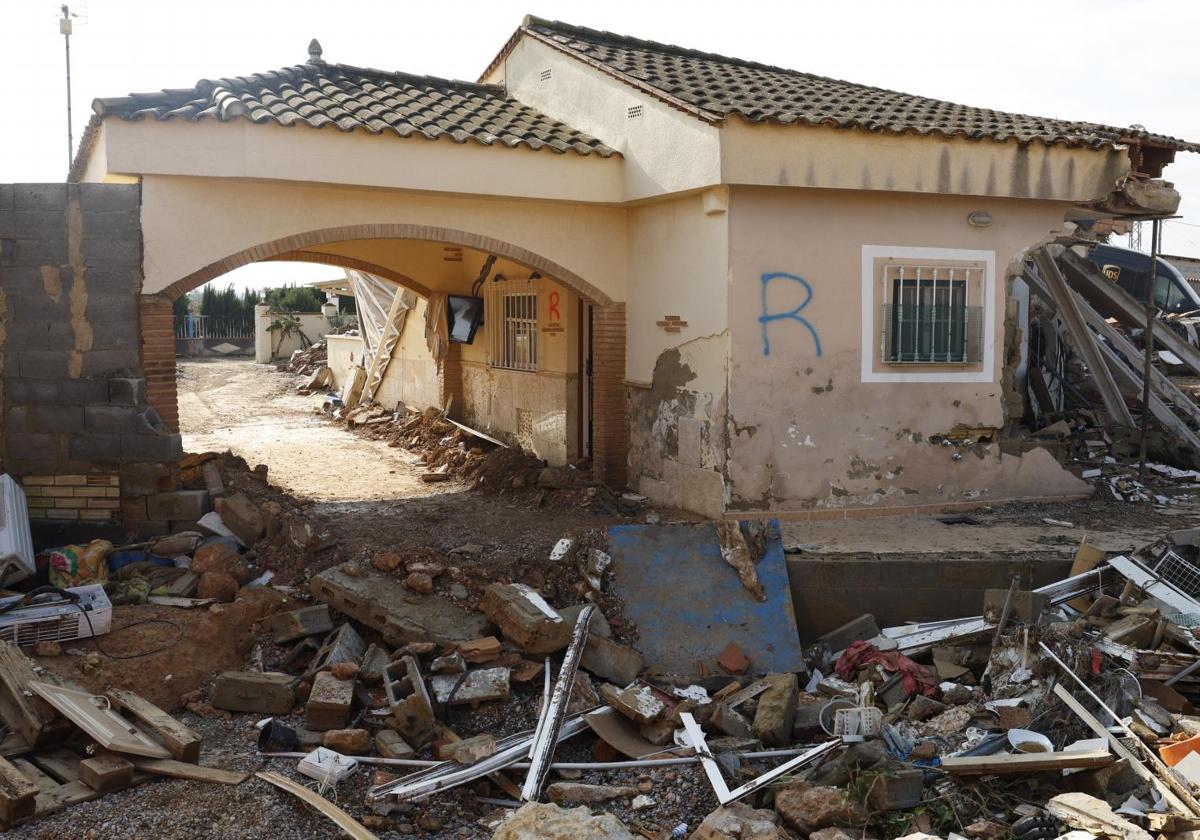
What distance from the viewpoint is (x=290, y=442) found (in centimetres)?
1595

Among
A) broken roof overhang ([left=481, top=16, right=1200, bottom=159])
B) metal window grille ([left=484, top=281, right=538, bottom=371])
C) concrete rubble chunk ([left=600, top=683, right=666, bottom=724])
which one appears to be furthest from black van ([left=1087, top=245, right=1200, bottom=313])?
concrete rubble chunk ([left=600, top=683, right=666, bottom=724])

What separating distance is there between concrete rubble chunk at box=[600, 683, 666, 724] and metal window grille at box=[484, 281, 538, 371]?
6.90m

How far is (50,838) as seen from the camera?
505cm

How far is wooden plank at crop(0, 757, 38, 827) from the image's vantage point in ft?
16.8

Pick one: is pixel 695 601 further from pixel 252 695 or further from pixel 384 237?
pixel 384 237

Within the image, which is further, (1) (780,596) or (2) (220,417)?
(2) (220,417)

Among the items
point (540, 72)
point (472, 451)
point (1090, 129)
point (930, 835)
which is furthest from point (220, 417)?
point (930, 835)

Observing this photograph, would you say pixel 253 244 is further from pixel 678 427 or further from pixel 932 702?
pixel 932 702

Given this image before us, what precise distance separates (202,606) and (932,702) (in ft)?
17.9

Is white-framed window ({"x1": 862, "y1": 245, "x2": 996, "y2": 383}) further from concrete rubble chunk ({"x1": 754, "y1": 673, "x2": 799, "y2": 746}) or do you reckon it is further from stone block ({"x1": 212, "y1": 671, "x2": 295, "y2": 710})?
stone block ({"x1": 212, "y1": 671, "x2": 295, "y2": 710})

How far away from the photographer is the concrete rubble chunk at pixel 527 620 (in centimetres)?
707

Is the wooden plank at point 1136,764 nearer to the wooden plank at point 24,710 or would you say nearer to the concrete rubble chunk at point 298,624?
the concrete rubble chunk at point 298,624

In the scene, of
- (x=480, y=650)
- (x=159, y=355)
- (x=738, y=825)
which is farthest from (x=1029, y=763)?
(x=159, y=355)

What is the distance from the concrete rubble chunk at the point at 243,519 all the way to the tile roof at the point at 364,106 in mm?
3407
